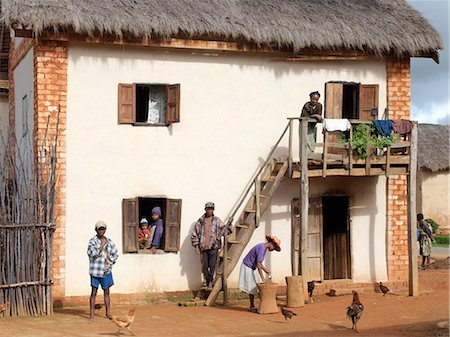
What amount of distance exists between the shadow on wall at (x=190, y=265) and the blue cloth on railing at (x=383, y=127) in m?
3.76

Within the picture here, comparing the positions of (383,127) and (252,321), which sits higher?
(383,127)

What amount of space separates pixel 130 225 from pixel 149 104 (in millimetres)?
2292

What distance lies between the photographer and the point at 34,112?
49.8ft

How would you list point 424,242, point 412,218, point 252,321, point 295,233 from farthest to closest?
1. point 424,242
2. point 295,233
3. point 412,218
4. point 252,321

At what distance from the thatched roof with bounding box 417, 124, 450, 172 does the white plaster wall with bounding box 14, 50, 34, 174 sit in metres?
18.0

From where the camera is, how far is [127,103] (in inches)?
606

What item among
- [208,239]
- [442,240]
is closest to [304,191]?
[208,239]

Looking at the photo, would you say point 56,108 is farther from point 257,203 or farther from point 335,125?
point 335,125

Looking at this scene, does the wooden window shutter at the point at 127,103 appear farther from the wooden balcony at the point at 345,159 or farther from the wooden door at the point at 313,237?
the wooden door at the point at 313,237

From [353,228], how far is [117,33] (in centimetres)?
589

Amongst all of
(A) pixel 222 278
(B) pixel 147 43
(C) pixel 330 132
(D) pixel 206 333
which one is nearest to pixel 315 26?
(C) pixel 330 132

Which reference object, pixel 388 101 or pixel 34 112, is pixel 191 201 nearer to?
pixel 34 112

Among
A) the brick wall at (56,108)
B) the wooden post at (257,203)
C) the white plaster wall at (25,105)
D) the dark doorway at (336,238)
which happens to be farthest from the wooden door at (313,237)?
the white plaster wall at (25,105)

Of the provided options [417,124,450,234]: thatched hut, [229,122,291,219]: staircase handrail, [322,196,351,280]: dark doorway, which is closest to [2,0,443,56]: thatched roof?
[229,122,291,219]: staircase handrail
